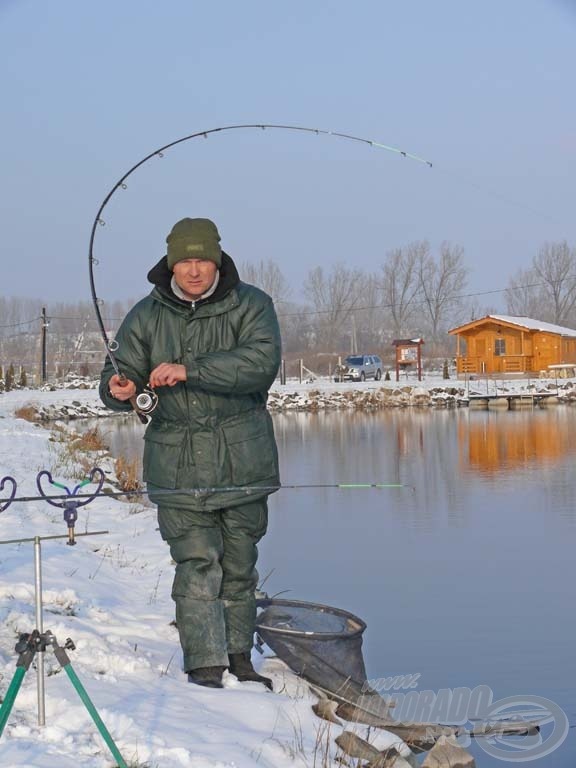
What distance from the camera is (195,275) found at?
4.18m

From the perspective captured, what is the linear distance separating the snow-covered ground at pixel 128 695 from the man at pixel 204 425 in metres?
0.30

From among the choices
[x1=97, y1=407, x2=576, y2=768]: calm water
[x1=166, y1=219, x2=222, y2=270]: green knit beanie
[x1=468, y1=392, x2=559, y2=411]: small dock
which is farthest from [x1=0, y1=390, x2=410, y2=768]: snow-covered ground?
[x1=468, y1=392, x2=559, y2=411]: small dock

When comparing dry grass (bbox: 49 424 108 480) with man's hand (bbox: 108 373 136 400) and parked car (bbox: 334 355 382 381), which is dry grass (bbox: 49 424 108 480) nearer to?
man's hand (bbox: 108 373 136 400)

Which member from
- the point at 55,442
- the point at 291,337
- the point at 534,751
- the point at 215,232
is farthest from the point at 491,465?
the point at 291,337

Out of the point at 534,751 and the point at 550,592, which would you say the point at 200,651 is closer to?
the point at 534,751

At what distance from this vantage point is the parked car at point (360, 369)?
163ft

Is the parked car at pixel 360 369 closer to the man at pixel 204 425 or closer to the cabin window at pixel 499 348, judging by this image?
the cabin window at pixel 499 348

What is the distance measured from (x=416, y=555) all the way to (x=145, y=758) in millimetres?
6607

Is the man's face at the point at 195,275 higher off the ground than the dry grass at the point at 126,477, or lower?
higher

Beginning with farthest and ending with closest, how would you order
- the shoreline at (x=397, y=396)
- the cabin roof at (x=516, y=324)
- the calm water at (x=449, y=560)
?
1. the cabin roof at (x=516, y=324)
2. the shoreline at (x=397, y=396)
3. the calm water at (x=449, y=560)

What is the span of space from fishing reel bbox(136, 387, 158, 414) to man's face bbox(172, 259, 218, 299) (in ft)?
1.44

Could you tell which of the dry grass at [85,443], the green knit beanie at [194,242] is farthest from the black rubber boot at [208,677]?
the dry grass at [85,443]

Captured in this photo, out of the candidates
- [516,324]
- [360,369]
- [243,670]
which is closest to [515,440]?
[243,670]

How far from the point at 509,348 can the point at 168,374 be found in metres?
47.3
